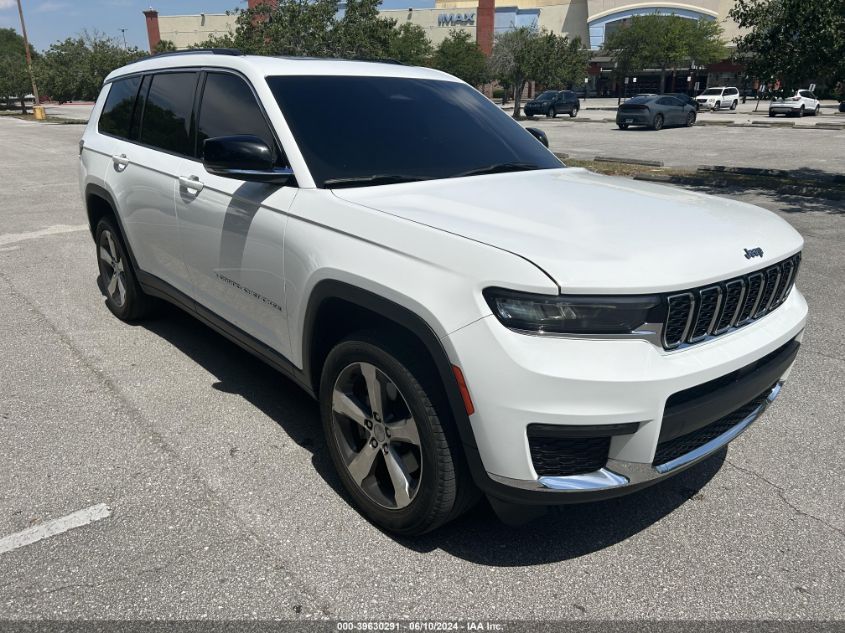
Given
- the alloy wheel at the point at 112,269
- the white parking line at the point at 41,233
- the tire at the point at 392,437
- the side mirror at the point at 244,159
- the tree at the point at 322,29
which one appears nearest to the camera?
the tire at the point at 392,437

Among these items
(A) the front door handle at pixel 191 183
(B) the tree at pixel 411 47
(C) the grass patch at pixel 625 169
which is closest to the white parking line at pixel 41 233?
(A) the front door handle at pixel 191 183

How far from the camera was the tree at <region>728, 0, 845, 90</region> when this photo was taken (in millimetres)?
9648

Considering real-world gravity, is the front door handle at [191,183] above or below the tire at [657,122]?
above

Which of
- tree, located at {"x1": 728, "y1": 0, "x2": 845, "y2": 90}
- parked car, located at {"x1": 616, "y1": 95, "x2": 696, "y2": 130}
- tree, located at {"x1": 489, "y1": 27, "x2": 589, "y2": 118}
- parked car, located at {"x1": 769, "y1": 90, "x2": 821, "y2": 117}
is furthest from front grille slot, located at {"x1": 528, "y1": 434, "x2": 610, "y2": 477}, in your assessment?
parked car, located at {"x1": 769, "y1": 90, "x2": 821, "y2": 117}

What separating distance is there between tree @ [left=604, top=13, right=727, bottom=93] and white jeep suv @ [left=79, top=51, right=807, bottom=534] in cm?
5817

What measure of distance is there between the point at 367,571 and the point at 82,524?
1266 millimetres

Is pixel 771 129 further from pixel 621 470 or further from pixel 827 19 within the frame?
pixel 621 470

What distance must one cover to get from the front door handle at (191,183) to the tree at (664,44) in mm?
58783

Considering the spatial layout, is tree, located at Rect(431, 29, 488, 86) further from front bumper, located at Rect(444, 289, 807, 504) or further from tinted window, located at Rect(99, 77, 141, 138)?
front bumper, located at Rect(444, 289, 807, 504)

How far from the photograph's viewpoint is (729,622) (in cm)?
232

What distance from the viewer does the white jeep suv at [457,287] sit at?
2.17 m

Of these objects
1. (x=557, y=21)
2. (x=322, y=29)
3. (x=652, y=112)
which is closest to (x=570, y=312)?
(x=322, y=29)

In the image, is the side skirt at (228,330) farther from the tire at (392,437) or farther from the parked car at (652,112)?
the parked car at (652,112)

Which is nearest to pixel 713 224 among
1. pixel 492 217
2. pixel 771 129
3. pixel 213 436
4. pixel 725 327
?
pixel 725 327
